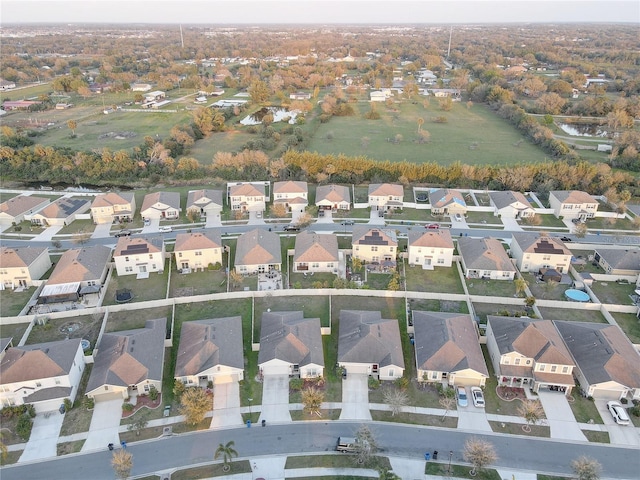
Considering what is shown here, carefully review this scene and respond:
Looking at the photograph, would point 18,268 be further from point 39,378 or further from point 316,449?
point 316,449

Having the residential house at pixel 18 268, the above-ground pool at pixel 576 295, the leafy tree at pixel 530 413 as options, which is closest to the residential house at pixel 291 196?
the residential house at pixel 18 268

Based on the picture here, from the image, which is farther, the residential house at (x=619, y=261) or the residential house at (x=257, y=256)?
the residential house at (x=257, y=256)

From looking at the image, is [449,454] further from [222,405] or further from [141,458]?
[141,458]

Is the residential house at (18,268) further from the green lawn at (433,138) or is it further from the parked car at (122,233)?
the green lawn at (433,138)

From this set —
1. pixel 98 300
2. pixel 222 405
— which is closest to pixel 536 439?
pixel 222 405

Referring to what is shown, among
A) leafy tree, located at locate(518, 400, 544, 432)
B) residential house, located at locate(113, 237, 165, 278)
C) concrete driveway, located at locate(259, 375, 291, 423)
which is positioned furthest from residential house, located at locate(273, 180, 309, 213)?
leafy tree, located at locate(518, 400, 544, 432)

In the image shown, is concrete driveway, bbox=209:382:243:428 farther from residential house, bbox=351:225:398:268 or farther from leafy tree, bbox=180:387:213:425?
residential house, bbox=351:225:398:268

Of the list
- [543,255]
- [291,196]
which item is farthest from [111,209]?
[543,255]
